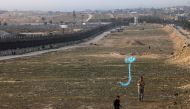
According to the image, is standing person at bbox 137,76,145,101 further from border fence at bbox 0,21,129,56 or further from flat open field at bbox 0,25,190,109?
border fence at bbox 0,21,129,56

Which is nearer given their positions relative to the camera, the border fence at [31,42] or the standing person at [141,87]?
the standing person at [141,87]

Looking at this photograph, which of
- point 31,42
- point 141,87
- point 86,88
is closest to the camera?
point 141,87

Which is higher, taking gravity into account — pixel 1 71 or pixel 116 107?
pixel 116 107

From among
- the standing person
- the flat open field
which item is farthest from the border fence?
the standing person

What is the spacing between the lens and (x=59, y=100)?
27500mm

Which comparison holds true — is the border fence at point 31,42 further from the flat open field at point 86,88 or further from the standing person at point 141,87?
the standing person at point 141,87

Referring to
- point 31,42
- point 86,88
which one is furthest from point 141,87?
point 31,42

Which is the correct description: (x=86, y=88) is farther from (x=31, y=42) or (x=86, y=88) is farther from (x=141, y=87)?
(x=31, y=42)

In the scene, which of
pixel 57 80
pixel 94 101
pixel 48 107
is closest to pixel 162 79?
pixel 57 80

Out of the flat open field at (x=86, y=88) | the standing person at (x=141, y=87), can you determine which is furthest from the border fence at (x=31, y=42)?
the standing person at (x=141, y=87)

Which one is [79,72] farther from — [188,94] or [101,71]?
[188,94]

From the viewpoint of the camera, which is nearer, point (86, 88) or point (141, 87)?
point (141, 87)

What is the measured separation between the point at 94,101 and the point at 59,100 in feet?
6.26

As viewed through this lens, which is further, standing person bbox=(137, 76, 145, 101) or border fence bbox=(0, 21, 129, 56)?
border fence bbox=(0, 21, 129, 56)
